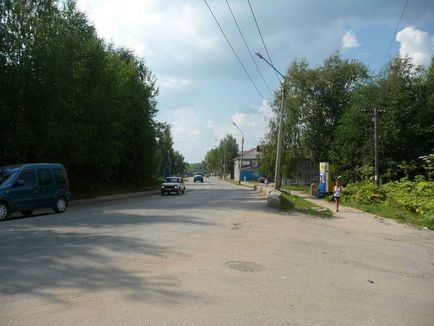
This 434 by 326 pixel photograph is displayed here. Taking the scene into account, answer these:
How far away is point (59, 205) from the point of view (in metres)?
20.0

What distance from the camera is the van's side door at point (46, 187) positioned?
62.1 ft

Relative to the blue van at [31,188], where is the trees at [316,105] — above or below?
above

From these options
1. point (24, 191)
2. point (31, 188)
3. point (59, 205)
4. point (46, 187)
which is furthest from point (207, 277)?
point (59, 205)

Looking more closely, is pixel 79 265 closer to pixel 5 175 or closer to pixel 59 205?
pixel 5 175

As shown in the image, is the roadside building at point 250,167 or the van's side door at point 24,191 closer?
the van's side door at point 24,191

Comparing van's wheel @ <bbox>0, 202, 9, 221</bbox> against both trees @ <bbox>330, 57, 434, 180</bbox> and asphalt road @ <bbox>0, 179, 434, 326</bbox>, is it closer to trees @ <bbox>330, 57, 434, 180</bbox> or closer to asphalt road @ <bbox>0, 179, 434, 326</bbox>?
asphalt road @ <bbox>0, 179, 434, 326</bbox>

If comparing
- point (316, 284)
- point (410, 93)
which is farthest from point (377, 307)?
point (410, 93)

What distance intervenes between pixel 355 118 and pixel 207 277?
35329 mm

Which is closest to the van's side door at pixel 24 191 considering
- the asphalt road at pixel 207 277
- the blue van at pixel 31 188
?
the blue van at pixel 31 188

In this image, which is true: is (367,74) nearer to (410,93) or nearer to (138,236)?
(410,93)

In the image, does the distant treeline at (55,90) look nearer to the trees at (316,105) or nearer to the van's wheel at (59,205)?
the van's wheel at (59,205)

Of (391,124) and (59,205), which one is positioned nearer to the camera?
(59,205)

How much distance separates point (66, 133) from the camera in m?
26.3

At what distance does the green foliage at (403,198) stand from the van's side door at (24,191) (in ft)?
48.9
